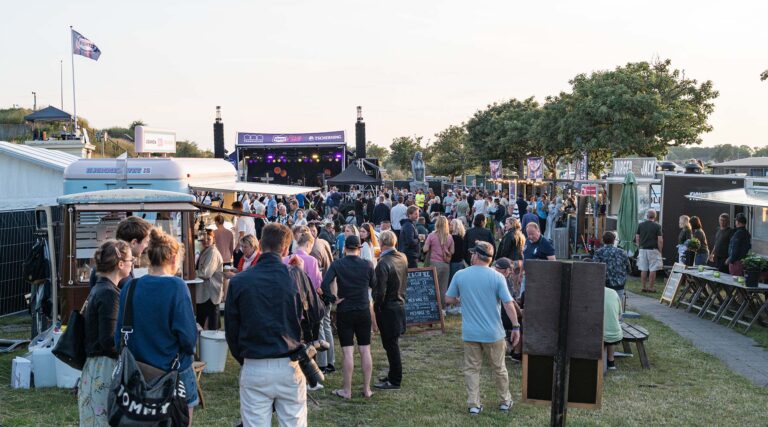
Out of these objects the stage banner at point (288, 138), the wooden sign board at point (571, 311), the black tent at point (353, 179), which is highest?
the stage banner at point (288, 138)

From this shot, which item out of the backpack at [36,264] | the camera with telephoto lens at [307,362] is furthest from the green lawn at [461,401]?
the camera with telephoto lens at [307,362]

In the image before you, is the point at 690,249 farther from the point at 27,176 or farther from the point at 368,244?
the point at 27,176

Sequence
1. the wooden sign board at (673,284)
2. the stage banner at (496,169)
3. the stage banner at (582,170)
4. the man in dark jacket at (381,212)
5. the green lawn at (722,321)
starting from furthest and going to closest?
the stage banner at (496,169)
the stage banner at (582,170)
the man in dark jacket at (381,212)
the wooden sign board at (673,284)
the green lawn at (722,321)

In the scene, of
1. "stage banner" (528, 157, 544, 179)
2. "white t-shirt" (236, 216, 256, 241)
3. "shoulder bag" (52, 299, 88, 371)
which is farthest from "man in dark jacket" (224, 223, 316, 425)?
"stage banner" (528, 157, 544, 179)

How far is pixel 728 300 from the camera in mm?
11461

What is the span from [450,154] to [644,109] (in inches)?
1309

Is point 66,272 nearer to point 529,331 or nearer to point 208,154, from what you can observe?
point 529,331

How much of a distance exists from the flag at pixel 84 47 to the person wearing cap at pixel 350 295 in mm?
22803

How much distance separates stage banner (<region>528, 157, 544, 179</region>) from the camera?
29.1 meters

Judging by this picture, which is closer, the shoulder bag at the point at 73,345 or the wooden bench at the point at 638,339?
the shoulder bag at the point at 73,345

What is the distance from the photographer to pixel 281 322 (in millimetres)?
4438

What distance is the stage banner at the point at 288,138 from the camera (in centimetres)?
3666

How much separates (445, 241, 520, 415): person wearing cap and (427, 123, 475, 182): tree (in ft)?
179

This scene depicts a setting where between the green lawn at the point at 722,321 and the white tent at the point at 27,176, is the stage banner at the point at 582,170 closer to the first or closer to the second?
the green lawn at the point at 722,321
